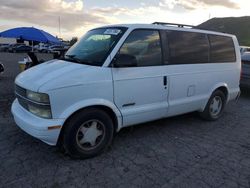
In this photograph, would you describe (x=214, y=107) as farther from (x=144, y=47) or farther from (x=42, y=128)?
(x=42, y=128)

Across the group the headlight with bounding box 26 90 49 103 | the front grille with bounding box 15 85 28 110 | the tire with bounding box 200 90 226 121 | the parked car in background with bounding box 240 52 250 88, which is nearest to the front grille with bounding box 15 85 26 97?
the front grille with bounding box 15 85 28 110

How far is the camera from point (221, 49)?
600 cm

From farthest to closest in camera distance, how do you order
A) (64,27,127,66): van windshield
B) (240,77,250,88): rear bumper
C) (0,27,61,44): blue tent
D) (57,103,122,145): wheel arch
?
(0,27,61,44): blue tent, (240,77,250,88): rear bumper, (64,27,127,66): van windshield, (57,103,122,145): wheel arch

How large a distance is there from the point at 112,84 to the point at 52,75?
887 millimetres

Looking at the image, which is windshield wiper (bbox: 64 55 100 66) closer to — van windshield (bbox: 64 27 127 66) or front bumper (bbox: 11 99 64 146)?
van windshield (bbox: 64 27 127 66)

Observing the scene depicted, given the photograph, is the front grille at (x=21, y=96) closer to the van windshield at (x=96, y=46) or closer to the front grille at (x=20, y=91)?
the front grille at (x=20, y=91)

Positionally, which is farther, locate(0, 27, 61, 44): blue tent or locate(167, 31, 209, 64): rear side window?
locate(0, 27, 61, 44): blue tent

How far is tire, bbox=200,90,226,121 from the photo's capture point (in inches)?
234

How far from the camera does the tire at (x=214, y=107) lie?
19.5 feet

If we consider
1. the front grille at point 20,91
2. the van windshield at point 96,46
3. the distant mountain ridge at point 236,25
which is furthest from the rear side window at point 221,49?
the distant mountain ridge at point 236,25

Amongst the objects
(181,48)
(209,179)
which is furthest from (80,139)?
(181,48)

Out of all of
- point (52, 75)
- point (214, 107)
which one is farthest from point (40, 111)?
point (214, 107)

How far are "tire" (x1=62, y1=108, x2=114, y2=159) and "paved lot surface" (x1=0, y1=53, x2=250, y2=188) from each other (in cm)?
15

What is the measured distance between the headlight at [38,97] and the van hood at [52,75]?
0.07m
